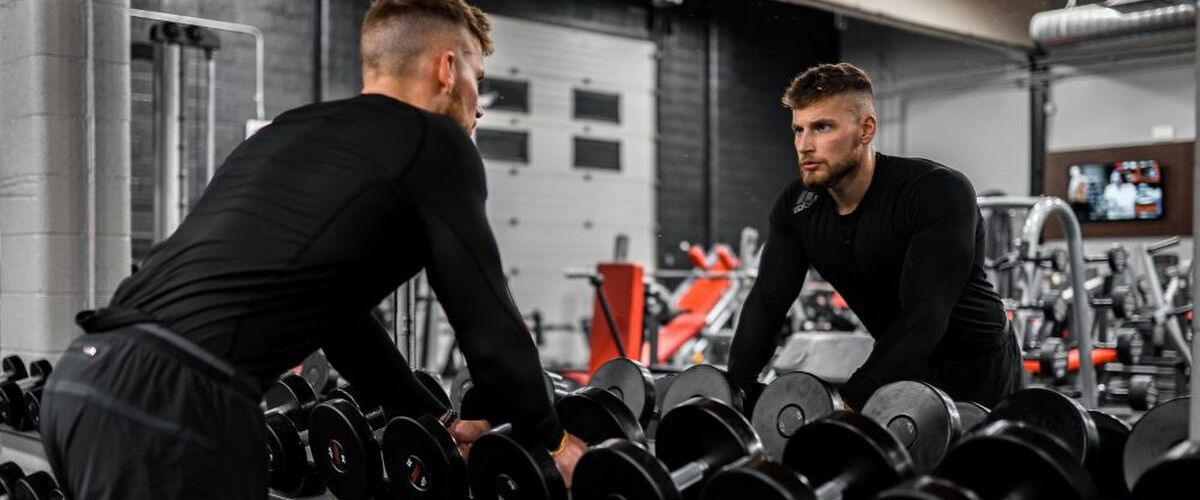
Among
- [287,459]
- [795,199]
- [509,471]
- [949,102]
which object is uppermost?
[949,102]

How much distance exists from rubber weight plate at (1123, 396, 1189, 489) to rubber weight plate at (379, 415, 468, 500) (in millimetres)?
1039

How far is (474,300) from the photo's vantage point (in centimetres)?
138

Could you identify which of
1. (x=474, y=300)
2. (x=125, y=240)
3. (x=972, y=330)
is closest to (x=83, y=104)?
(x=125, y=240)

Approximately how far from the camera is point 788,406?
6.24ft

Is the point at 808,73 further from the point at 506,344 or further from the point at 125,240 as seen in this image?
the point at 125,240

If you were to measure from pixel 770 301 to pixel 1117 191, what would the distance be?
14.5 ft

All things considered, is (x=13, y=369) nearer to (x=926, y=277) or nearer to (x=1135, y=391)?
(x=926, y=277)

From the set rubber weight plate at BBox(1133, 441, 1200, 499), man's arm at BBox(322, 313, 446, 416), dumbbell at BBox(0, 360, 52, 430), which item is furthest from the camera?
dumbbell at BBox(0, 360, 52, 430)

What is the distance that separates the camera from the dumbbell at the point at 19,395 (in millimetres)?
2713

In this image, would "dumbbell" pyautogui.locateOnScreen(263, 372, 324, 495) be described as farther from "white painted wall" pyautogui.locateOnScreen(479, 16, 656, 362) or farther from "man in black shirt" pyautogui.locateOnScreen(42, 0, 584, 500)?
"white painted wall" pyautogui.locateOnScreen(479, 16, 656, 362)

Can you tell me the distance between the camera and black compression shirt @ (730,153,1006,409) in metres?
1.85

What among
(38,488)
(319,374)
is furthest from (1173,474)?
(38,488)

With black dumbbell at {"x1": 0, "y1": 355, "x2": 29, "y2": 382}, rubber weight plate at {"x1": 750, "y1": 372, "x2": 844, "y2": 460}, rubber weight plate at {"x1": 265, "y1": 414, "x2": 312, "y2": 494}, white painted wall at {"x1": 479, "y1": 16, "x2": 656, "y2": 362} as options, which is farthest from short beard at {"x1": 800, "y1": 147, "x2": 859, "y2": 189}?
white painted wall at {"x1": 479, "y1": 16, "x2": 656, "y2": 362}

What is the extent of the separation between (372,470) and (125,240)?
5.97 ft
